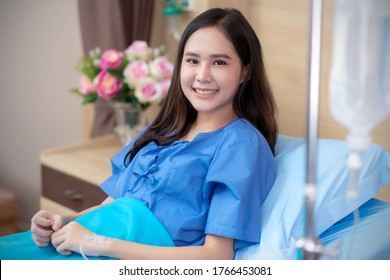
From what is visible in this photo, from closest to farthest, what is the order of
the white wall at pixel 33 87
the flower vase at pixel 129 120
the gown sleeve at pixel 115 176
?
the gown sleeve at pixel 115 176
the flower vase at pixel 129 120
the white wall at pixel 33 87

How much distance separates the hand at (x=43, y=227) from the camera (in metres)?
1.38

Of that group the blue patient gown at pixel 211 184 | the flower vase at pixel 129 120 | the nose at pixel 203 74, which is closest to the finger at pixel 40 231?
the blue patient gown at pixel 211 184

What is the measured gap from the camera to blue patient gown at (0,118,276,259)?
1297 mm

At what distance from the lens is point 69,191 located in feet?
7.06

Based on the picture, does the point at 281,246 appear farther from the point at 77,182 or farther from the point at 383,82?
the point at 77,182

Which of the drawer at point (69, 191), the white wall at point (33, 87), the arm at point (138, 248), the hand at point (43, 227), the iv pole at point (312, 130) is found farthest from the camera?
the white wall at point (33, 87)

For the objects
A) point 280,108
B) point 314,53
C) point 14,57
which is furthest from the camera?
point 14,57

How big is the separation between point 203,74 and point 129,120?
2.84 ft

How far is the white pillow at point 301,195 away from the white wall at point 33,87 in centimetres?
154

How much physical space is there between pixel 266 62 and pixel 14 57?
124 cm

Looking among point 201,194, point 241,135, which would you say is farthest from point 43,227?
point 241,135

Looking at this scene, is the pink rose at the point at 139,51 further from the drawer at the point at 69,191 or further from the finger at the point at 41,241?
the finger at the point at 41,241
